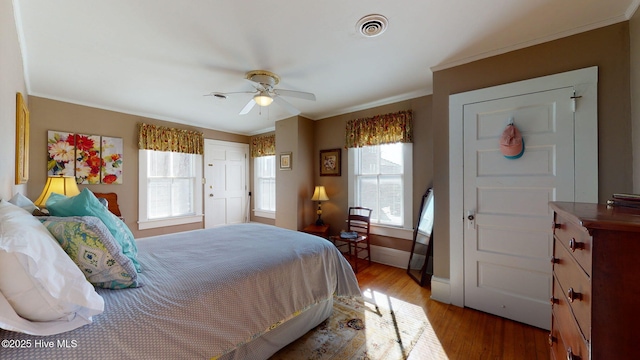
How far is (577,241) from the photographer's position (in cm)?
88

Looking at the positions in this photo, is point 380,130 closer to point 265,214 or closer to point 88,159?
point 265,214

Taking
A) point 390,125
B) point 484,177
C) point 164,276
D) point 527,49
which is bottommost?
point 164,276

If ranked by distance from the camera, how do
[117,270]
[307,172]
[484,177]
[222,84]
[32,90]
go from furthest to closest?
[307,172], [32,90], [222,84], [484,177], [117,270]

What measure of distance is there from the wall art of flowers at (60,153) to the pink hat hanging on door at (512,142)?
5.11 m

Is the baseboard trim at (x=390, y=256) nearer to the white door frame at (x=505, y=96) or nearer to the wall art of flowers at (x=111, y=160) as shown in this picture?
the white door frame at (x=505, y=96)

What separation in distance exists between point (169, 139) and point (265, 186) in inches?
77.8

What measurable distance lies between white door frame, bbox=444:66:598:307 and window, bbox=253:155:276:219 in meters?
3.49

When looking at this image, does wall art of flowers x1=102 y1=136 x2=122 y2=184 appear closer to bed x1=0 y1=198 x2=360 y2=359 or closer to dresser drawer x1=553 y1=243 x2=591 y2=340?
bed x1=0 y1=198 x2=360 y2=359

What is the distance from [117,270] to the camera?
1096 millimetres

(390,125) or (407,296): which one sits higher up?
(390,125)

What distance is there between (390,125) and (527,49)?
61.3 inches

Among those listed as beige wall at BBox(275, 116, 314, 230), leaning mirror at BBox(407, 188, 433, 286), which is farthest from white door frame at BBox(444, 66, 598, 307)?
beige wall at BBox(275, 116, 314, 230)

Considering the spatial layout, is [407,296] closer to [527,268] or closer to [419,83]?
[527,268]

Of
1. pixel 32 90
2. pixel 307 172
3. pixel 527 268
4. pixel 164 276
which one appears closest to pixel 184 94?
pixel 32 90
